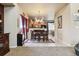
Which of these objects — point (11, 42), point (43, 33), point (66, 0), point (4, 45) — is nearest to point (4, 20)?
point (11, 42)

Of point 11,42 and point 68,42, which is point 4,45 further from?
point 68,42

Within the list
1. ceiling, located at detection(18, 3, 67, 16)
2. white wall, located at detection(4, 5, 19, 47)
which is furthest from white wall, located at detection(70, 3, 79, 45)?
white wall, located at detection(4, 5, 19, 47)

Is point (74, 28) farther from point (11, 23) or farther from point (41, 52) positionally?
point (11, 23)

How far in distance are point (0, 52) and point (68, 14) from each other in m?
4.11

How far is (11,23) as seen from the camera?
23.2 feet

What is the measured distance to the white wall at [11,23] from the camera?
704 centimetres

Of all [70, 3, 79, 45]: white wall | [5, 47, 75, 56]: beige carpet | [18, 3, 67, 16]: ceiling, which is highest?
[18, 3, 67, 16]: ceiling

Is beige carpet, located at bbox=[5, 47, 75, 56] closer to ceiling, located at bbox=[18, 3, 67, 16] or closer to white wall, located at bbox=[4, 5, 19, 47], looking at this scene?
white wall, located at bbox=[4, 5, 19, 47]

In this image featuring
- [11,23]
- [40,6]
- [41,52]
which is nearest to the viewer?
[41,52]

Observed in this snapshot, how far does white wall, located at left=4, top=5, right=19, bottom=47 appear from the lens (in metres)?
7.04

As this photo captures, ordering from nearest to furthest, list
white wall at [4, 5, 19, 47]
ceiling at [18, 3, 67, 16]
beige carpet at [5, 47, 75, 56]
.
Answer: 1. beige carpet at [5, 47, 75, 56]
2. white wall at [4, 5, 19, 47]
3. ceiling at [18, 3, 67, 16]

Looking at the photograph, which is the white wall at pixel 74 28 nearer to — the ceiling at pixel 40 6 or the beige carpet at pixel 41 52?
the ceiling at pixel 40 6

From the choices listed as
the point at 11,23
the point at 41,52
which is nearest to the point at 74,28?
the point at 41,52

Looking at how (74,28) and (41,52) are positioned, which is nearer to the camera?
(41,52)
